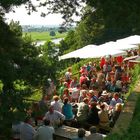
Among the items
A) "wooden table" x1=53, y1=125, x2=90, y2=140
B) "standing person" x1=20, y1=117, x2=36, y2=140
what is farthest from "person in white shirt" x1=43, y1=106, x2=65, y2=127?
"standing person" x1=20, y1=117, x2=36, y2=140

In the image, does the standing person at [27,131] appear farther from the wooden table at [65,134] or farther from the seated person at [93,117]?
the seated person at [93,117]

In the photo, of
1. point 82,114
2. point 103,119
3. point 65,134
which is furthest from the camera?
point 82,114

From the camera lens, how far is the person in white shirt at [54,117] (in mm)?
12383

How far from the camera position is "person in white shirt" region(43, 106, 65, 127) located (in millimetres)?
12383

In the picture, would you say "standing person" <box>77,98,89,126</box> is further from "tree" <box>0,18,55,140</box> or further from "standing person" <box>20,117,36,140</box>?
"standing person" <box>20,117,36,140</box>

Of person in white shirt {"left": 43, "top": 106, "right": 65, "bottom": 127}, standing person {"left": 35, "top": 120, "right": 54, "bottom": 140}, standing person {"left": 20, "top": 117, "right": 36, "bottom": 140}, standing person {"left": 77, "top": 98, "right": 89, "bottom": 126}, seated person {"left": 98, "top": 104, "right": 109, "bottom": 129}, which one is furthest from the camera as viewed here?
standing person {"left": 77, "top": 98, "right": 89, "bottom": 126}

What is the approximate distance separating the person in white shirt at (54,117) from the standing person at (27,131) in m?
1.00

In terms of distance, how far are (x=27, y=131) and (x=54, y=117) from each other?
1.26m

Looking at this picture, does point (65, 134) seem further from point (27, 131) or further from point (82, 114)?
point (82, 114)

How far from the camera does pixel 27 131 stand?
1139cm

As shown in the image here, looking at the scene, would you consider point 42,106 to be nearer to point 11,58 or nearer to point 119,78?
point 11,58

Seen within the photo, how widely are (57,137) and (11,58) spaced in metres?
2.55

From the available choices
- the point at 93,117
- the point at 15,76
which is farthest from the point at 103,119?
the point at 15,76

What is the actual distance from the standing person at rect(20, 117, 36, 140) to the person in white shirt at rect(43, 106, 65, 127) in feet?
3.30
